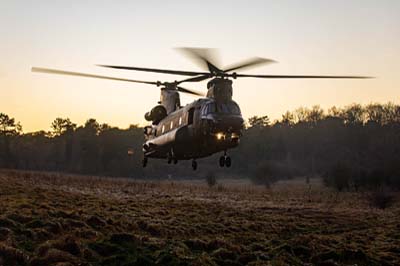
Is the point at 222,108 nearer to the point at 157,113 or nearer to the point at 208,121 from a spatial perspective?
the point at 208,121

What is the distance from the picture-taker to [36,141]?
6407 inches

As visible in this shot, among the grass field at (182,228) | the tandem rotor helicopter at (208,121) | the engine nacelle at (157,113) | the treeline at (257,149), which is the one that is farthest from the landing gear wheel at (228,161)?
the treeline at (257,149)

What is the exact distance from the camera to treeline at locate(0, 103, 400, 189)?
11400 centimetres

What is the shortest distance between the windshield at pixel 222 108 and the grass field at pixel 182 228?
31.3 feet

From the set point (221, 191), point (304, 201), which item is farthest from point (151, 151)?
point (221, 191)

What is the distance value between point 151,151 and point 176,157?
4385mm

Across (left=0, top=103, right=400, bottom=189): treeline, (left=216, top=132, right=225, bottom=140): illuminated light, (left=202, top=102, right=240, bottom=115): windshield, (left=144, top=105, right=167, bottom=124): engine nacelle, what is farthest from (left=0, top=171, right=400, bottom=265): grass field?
(left=0, top=103, right=400, bottom=189): treeline

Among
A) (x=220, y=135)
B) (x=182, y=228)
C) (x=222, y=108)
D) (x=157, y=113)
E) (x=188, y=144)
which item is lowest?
(x=182, y=228)

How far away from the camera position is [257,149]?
401ft

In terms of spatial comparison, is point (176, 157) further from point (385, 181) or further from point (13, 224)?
point (385, 181)

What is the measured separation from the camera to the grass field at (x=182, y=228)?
2856cm

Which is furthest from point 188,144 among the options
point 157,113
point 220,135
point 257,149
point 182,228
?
point 257,149

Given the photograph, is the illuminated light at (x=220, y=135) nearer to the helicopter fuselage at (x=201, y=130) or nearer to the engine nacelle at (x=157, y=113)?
the helicopter fuselage at (x=201, y=130)

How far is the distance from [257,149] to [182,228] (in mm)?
82285
